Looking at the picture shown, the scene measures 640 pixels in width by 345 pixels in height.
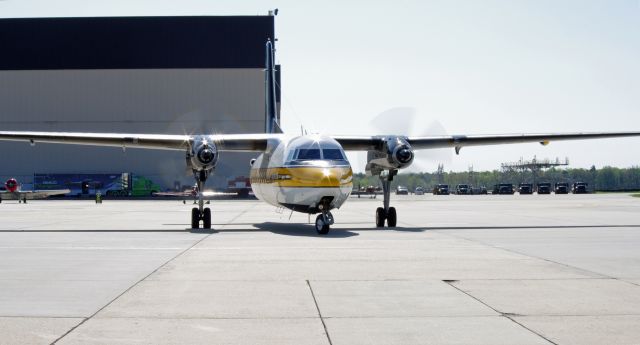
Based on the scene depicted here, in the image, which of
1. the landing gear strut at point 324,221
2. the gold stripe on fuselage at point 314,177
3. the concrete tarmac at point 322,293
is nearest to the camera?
the concrete tarmac at point 322,293

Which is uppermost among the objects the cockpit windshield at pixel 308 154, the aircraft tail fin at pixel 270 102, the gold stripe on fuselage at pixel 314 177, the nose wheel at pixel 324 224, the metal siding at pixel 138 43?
the metal siding at pixel 138 43

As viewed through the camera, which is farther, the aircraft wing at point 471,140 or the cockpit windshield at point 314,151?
the aircraft wing at point 471,140

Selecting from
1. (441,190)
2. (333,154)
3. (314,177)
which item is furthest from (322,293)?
(441,190)

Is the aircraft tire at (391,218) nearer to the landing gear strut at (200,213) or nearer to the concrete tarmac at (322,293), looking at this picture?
the landing gear strut at (200,213)

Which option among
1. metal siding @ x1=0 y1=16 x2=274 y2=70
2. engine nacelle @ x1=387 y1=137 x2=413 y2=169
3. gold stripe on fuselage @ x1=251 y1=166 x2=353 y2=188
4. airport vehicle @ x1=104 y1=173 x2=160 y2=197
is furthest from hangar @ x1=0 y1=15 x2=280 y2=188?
gold stripe on fuselage @ x1=251 y1=166 x2=353 y2=188

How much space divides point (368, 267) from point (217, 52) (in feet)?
Result: 262

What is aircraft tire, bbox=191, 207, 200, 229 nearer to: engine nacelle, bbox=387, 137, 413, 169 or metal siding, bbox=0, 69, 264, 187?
engine nacelle, bbox=387, 137, 413, 169

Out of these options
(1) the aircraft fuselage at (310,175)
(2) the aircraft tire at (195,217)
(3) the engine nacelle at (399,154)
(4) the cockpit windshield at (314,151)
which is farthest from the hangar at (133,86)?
(4) the cockpit windshield at (314,151)

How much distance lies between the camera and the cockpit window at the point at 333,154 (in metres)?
19.4

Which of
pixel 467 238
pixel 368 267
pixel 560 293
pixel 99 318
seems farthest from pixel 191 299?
pixel 467 238

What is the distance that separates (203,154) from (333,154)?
505 centimetres

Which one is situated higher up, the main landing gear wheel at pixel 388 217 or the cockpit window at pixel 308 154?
the cockpit window at pixel 308 154

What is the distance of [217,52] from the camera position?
3440 inches

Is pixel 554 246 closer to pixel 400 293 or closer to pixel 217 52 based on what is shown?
pixel 400 293
